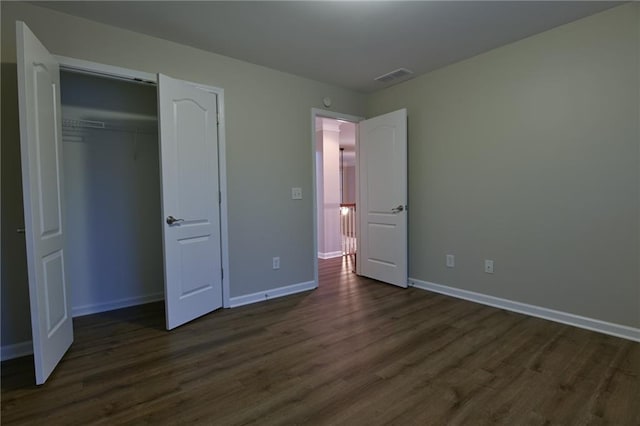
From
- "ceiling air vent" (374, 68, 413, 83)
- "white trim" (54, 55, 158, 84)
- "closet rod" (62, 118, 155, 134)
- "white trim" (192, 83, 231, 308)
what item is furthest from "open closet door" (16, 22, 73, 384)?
"ceiling air vent" (374, 68, 413, 83)

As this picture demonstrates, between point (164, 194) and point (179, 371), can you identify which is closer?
point (179, 371)

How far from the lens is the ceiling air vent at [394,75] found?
142 inches

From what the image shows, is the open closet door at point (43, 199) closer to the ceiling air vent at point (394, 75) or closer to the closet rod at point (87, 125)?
the closet rod at point (87, 125)

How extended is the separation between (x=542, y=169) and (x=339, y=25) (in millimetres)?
2130

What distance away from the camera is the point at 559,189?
2723mm

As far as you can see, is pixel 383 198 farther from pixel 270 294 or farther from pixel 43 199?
pixel 43 199

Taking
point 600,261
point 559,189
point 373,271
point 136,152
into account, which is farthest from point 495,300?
point 136,152

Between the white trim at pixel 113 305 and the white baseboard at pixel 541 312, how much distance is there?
121 inches

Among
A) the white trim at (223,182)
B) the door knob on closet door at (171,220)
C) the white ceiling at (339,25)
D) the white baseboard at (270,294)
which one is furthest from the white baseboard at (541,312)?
the door knob on closet door at (171,220)

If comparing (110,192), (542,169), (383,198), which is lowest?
(383,198)

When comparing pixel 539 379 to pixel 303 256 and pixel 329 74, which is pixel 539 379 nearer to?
pixel 303 256

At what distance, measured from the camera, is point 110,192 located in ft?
10.8

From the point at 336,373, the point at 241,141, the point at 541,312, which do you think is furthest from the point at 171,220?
the point at 541,312

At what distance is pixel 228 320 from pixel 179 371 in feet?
2.88
